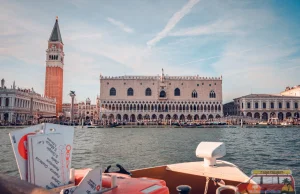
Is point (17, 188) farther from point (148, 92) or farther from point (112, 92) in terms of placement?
point (112, 92)

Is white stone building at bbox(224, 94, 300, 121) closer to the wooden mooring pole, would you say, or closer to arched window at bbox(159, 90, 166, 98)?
arched window at bbox(159, 90, 166, 98)

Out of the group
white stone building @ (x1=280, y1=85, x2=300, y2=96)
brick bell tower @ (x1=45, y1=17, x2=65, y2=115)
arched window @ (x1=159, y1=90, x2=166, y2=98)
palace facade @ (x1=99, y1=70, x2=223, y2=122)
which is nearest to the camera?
palace facade @ (x1=99, y1=70, x2=223, y2=122)

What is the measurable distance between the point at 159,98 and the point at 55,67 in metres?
31.3

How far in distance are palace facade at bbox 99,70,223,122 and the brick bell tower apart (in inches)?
711

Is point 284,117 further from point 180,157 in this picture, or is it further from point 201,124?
point 180,157

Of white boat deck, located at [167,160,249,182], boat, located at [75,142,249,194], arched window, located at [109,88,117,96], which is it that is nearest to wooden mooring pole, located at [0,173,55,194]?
boat, located at [75,142,249,194]

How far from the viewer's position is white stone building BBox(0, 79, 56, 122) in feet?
181

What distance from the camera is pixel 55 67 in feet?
243

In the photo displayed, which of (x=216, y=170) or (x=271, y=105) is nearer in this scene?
(x=216, y=170)

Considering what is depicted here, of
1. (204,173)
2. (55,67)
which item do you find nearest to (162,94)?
(55,67)

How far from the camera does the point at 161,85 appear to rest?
2509 inches

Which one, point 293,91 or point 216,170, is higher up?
point 293,91

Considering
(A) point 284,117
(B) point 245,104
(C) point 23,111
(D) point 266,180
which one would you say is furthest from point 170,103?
(D) point 266,180

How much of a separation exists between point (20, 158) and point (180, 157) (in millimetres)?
12832
